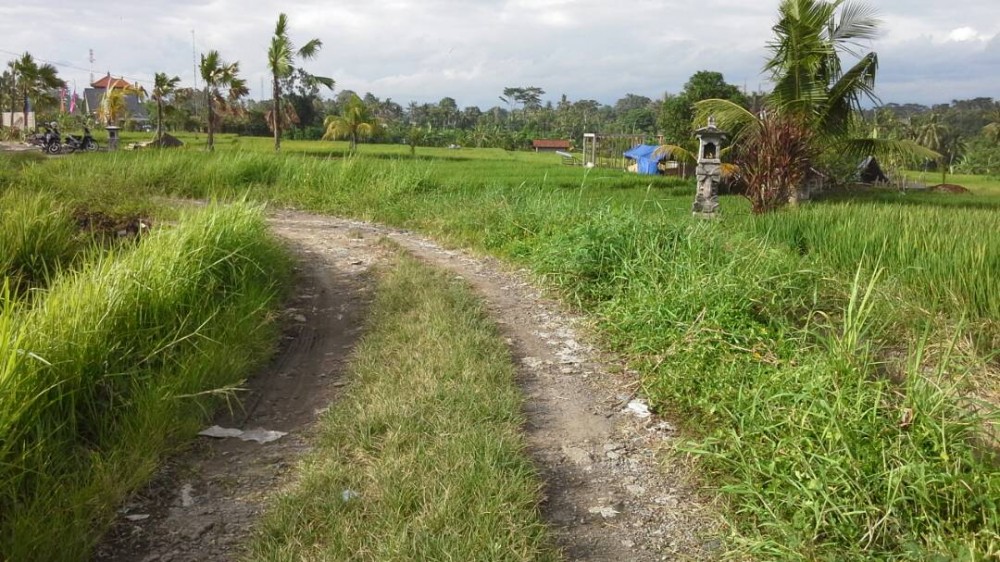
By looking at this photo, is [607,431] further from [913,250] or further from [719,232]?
[913,250]

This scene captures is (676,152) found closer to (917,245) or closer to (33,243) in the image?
(917,245)

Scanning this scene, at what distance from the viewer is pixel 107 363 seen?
365 centimetres

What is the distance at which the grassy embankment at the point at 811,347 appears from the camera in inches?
102

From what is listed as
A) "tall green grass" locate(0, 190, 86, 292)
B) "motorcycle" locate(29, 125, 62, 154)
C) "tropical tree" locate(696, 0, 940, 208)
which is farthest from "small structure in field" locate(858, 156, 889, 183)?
"tall green grass" locate(0, 190, 86, 292)

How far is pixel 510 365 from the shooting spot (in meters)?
4.28

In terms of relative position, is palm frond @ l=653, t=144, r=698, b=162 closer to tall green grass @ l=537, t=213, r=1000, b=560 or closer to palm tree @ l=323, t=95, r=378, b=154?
palm tree @ l=323, t=95, r=378, b=154

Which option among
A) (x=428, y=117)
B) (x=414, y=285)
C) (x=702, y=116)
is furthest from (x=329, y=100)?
(x=414, y=285)

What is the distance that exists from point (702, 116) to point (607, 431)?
15016 millimetres

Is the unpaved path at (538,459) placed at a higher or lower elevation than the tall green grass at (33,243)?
lower

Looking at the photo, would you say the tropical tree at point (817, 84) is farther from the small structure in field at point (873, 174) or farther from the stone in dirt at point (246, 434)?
the small structure in field at point (873, 174)

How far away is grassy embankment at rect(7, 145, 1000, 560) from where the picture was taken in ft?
8.50

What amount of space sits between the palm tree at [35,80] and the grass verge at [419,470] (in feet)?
127

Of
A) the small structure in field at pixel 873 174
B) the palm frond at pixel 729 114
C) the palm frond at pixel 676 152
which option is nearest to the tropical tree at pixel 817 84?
the palm frond at pixel 729 114

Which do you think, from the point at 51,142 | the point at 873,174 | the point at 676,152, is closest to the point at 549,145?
the point at 873,174
